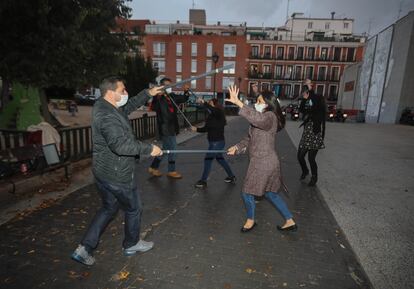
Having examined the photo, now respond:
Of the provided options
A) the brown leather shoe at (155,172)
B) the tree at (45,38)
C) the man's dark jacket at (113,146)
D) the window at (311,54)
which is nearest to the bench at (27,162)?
the brown leather shoe at (155,172)

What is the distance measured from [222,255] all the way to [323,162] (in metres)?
5.85

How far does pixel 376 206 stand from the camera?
486 cm

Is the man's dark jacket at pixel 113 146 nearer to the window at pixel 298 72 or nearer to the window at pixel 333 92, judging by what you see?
the window at pixel 298 72

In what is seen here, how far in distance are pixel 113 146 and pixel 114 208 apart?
0.80m

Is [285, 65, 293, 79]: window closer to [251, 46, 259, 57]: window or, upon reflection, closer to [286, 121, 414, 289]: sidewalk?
[251, 46, 259, 57]: window

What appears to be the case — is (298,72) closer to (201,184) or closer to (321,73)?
(321,73)

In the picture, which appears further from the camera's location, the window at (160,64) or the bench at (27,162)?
the window at (160,64)

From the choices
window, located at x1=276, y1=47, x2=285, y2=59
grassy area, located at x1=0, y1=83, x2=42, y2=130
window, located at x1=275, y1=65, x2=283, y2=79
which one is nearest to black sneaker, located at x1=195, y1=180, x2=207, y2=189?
grassy area, located at x1=0, y1=83, x2=42, y2=130

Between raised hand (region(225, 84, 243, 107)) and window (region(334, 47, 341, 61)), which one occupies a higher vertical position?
window (region(334, 47, 341, 61))

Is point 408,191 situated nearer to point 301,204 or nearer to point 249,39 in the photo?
point 301,204

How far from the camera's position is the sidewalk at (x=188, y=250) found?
2.83m

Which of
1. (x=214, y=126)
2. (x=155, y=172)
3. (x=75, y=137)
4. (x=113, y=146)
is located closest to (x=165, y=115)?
(x=214, y=126)

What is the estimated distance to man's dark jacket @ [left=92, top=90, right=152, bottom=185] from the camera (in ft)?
8.64

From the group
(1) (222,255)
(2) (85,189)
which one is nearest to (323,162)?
(1) (222,255)
